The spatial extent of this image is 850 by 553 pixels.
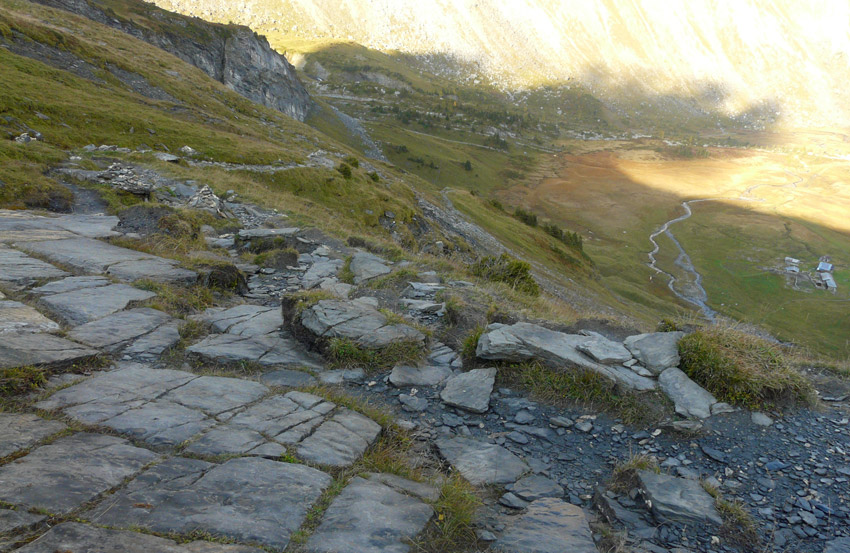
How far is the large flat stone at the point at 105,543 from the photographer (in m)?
3.28

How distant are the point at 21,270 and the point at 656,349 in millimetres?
12657

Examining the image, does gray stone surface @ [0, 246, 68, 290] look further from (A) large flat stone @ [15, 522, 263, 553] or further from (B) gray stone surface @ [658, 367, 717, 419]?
(B) gray stone surface @ [658, 367, 717, 419]

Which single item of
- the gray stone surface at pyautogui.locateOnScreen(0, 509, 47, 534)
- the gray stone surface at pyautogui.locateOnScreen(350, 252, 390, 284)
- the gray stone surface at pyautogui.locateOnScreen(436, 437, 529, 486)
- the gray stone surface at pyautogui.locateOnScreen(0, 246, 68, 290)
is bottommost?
the gray stone surface at pyautogui.locateOnScreen(436, 437, 529, 486)

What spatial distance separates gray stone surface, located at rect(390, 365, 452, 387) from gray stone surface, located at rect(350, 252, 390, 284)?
5259mm

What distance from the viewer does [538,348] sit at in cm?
819

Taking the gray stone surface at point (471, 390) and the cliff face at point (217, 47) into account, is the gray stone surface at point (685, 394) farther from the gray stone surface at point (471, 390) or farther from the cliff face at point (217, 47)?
the cliff face at point (217, 47)

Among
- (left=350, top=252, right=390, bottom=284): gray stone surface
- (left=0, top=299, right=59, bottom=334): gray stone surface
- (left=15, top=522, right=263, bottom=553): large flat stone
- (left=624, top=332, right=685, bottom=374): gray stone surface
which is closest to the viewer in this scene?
(left=15, top=522, right=263, bottom=553): large flat stone

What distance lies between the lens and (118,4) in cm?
8181

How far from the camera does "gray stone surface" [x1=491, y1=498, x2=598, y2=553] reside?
15.1ft

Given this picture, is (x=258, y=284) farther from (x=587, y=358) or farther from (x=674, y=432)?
(x=674, y=432)

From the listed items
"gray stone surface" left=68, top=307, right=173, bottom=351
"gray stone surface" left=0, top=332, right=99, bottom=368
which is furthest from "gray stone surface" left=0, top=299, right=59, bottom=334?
"gray stone surface" left=68, top=307, right=173, bottom=351

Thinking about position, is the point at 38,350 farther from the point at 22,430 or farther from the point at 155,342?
the point at 22,430

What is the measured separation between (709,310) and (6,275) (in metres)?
77.0

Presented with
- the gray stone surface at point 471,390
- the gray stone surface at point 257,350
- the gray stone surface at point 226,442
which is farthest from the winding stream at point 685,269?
the gray stone surface at point 226,442
